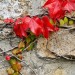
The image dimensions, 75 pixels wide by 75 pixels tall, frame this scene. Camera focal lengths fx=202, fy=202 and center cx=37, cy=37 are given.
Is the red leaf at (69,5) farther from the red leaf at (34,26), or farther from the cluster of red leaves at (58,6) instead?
the red leaf at (34,26)

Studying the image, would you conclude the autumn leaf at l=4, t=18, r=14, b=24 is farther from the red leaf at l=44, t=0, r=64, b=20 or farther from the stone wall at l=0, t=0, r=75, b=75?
the red leaf at l=44, t=0, r=64, b=20

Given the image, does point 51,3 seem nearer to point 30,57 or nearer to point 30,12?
point 30,12

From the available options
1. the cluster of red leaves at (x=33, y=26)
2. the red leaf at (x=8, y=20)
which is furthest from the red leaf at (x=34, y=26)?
the red leaf at (x=8, y=20)

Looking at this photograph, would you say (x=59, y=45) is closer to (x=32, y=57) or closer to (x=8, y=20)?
(x=32, y=57)

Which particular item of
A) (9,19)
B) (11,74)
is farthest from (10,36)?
(11,74)

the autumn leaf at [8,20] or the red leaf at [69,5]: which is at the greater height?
the red leaf at [69,5]

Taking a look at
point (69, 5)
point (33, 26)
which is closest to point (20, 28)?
point (33, 26)
